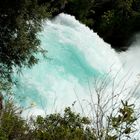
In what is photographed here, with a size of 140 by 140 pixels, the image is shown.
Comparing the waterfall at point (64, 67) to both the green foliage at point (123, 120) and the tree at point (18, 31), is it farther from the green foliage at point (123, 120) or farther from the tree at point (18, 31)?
the green foliage at point (123, 120)

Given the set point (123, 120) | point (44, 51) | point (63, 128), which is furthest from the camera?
point (44, 51)

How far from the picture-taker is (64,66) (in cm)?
2066

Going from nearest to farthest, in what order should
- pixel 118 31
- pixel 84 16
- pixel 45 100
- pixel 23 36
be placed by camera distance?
pixel 23 36 → pixel 45 100 → pixel 84 16 → pixel 118 31

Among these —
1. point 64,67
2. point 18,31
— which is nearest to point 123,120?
point 18,31

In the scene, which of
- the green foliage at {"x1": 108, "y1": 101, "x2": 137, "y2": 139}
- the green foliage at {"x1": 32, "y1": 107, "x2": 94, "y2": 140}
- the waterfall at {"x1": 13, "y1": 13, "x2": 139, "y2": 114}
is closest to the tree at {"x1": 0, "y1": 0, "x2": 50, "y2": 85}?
the waterfall at {"x1": 13, "y1": 13, "x2": 139, "y2": 114}

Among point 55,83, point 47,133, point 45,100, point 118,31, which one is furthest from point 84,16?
point 47,133

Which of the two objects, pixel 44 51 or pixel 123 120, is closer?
pixel 123 120

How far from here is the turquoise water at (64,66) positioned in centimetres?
1778

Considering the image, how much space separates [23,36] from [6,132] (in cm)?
874

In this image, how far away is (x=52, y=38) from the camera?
73.2ft

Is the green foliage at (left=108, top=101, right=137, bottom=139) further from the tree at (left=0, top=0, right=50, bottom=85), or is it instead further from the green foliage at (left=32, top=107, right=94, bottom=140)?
the tree at (left=0, top=0, right=50, bottom=85)

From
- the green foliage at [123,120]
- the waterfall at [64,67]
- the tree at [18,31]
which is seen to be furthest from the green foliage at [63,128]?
the waterfall at [64,67]

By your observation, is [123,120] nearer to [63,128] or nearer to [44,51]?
[63,128]

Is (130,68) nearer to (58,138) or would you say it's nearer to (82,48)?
(82,48)
